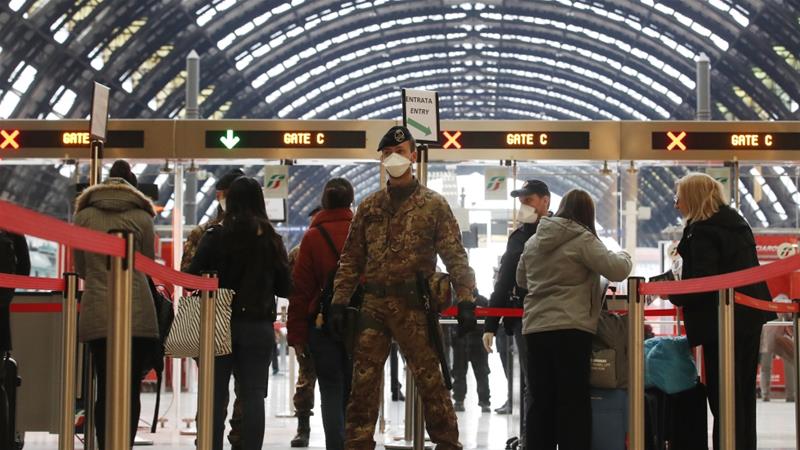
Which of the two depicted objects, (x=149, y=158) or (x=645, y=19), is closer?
(x=149, y=158)

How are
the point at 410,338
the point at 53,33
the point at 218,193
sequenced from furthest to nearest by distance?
the point at 53,33 < the point at 218,193 < the point at 410,338

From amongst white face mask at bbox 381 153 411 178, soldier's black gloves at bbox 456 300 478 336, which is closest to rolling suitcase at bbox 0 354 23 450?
white face mask at bbox 381 153 411 178

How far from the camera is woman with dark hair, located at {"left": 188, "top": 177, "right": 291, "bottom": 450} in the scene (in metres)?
7.28

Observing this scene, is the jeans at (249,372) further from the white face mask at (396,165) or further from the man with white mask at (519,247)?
the man with white mask at (519,247)

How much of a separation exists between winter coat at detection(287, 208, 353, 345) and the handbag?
0.61 metres

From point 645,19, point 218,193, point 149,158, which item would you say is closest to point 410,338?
point 218,193

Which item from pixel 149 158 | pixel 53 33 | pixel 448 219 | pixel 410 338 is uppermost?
pixel 53 33

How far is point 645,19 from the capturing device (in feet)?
120

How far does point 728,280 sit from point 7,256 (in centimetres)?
378

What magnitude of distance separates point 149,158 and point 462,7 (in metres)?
27.2

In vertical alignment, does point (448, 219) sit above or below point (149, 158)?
below

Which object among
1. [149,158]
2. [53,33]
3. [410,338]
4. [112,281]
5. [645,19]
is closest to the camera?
[112,281]

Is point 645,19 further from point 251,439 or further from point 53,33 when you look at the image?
point 251,439

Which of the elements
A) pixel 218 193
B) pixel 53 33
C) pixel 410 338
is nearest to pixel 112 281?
pixel 410 338
